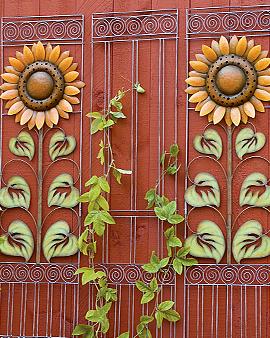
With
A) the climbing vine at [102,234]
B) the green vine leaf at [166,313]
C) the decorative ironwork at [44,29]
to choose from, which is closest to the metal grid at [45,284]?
the decorative ironwork at [44,29]

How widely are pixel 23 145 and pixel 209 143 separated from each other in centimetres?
93

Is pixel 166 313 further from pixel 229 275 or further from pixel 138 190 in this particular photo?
pixel 138 190

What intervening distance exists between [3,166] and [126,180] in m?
0.64

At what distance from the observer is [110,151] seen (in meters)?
4.45

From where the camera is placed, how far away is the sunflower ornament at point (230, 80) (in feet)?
14.1

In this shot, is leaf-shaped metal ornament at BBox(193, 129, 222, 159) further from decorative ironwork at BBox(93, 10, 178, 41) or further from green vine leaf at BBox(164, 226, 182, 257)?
decorative ironwork at BBox(93, 10, 178, 41)

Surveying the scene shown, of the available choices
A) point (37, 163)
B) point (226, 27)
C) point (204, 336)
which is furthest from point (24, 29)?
point (204, 336)

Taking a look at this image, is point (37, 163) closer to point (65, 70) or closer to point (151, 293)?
point (65, 70)

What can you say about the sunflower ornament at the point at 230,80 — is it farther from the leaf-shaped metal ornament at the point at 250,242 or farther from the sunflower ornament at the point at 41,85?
the sunflower ornament at the point at 41,85

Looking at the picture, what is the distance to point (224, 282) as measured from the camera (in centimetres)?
428


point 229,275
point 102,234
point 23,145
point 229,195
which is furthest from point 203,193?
point 23,145

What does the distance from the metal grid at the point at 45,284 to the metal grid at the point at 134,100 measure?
98mm

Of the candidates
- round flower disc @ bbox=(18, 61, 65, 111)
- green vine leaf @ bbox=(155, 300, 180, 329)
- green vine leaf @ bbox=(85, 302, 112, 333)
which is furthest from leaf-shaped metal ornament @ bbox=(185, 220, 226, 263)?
round flower disc @ bbox=(18, 61, 65, 111)

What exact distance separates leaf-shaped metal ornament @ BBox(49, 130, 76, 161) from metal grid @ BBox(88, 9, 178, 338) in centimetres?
11
